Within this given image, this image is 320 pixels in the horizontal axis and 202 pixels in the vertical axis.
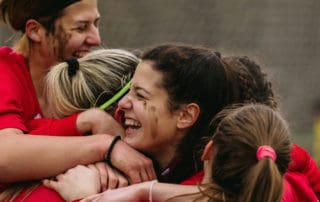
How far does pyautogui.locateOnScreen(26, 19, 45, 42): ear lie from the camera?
13.4 feet

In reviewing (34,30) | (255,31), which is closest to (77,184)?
(34,30)

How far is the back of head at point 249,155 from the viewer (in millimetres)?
2893

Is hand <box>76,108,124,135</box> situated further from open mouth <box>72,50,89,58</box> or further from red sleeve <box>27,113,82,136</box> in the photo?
open mouth <box>72,50,89,58</box>

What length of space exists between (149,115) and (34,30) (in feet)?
3.28

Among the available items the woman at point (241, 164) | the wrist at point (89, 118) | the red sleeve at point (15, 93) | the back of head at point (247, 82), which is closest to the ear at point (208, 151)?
the woman at point (241, 164)

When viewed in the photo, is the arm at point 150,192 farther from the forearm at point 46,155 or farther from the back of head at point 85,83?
the back of head at point 85,83

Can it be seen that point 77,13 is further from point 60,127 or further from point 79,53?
point 60,127

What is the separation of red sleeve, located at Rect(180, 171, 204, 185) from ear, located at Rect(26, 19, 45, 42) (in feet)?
3.52

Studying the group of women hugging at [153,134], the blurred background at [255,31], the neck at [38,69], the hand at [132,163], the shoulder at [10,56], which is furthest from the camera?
the blurred background at [255,31]

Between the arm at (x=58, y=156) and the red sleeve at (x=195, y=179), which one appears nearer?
the red sleeve at (x=195, y=179)

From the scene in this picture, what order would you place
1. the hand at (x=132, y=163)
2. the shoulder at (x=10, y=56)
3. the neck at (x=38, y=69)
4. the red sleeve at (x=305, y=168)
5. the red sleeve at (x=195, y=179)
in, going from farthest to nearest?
the neck at (x=38, y=69) < the shoulder at (x=10, y=56) < the red sleeve at (x=305, y=168) < the hand at (x=132, y=163) < the red sleeve at (x=195, y=179)

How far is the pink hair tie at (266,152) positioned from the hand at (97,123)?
66cm

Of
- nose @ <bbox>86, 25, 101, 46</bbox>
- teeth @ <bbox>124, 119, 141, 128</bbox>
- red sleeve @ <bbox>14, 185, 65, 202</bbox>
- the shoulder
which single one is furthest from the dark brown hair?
the shoulder

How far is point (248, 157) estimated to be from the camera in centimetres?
293
